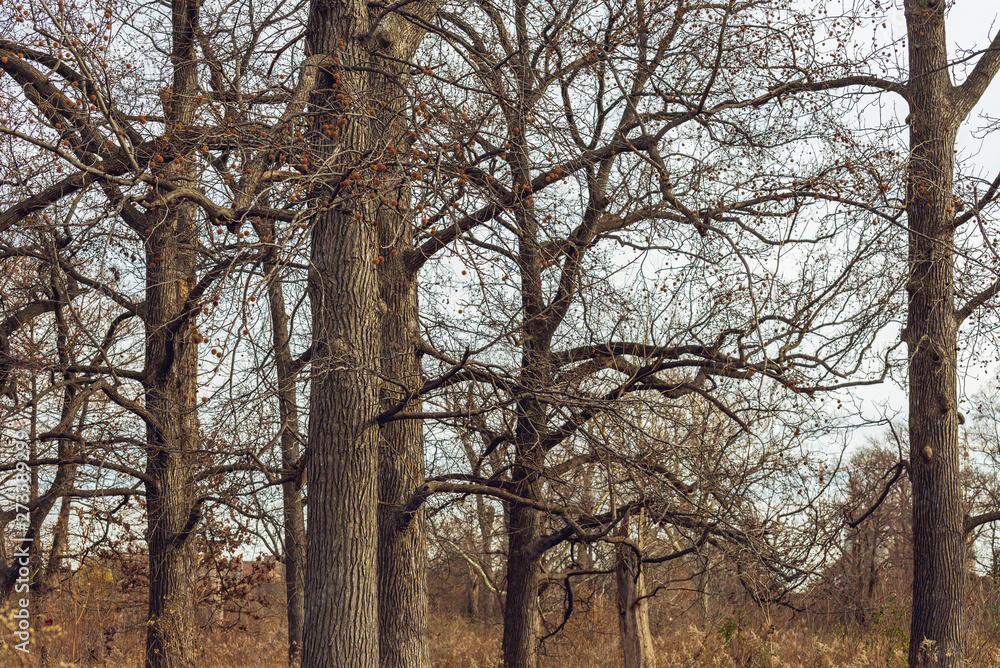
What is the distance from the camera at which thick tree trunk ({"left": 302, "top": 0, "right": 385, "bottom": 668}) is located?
5.84 meters

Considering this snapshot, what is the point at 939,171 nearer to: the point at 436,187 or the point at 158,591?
the point at 436,187

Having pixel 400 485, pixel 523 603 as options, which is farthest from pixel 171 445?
pixel 523 603

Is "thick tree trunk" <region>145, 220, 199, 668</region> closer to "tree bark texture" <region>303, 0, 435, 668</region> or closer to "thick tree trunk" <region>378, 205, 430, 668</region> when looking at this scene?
"thick tree trunk" <region>378, 205, 430, 668</region>

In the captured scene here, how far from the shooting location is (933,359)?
→ 29.7 feet

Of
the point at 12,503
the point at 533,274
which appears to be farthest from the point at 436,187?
the point at 12,503

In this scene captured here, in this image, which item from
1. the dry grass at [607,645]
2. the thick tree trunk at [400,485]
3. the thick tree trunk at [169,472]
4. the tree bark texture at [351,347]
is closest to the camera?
the tree bark texture at [351,347]

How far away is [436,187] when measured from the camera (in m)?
4.97

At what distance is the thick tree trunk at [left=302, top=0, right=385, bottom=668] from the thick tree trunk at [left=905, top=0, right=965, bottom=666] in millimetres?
6167

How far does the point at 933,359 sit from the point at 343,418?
699cm

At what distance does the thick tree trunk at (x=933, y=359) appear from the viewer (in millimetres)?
8594

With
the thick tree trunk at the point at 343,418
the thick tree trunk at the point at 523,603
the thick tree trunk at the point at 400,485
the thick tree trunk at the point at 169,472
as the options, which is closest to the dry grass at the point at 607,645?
the thick tree trunk at the point at 169,472

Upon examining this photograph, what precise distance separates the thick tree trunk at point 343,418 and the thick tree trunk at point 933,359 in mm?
6167

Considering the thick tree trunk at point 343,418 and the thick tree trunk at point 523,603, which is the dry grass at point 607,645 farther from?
the thick tree trunk at point 343,418

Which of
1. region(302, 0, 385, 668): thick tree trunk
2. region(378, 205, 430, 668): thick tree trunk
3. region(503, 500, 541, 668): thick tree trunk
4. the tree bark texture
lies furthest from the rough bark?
region(302, 0, 385, 668): thick tree trunk
